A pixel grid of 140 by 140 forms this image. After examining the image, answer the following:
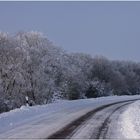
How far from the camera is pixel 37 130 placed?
51.3ft

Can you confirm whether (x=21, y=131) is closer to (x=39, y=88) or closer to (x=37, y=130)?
(x=37, y=130)

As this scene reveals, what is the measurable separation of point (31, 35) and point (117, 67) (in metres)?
62.8

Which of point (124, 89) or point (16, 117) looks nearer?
point (16, 117)

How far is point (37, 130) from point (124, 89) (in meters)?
92.4

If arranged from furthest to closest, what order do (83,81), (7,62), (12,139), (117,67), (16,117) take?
(117,67)
(83,81)
(7,62)
(16,117)
(12,139)

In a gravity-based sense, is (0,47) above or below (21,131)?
above

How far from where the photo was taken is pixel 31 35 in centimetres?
6184

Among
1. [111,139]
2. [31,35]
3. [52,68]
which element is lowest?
[111,139]

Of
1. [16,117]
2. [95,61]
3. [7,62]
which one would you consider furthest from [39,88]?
[95,61]

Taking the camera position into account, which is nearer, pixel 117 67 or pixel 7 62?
pixel 7 62

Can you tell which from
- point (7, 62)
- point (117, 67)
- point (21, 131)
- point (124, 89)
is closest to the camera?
point (21, 131)

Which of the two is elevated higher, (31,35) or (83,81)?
(31,35)

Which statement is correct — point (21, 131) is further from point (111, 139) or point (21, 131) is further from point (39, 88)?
point (39, 88)

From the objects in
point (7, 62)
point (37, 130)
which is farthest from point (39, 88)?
point (37, 130)
